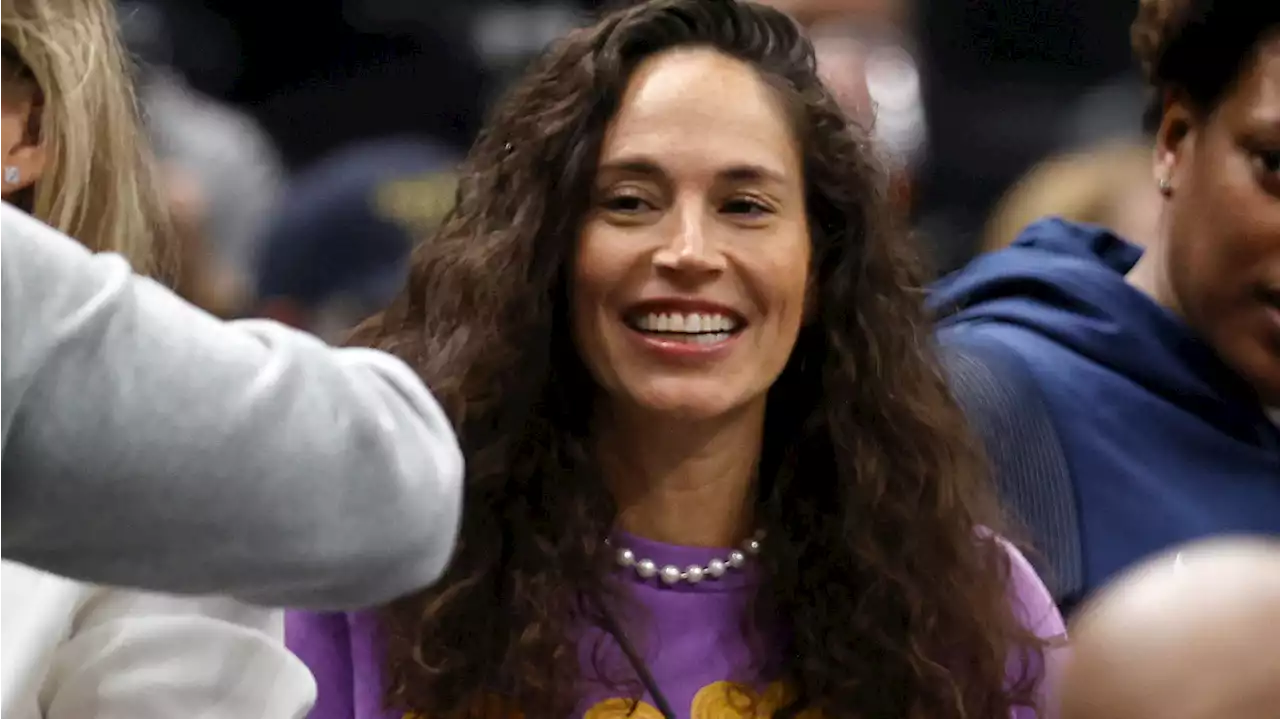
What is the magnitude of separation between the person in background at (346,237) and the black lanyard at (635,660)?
1180mm

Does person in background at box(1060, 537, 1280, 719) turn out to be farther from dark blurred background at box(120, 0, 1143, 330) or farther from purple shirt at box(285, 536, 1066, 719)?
dark blurred background at box(120, 0, 1143, 330)

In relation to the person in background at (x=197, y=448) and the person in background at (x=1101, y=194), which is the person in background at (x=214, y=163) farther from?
the person in background at (x=197, y=448)

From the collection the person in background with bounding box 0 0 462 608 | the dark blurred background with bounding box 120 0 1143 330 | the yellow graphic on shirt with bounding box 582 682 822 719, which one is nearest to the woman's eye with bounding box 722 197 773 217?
the yellow graphic on shirt with bounding box 582 682 822 719

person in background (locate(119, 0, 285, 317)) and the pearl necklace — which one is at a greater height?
the pearl necklace

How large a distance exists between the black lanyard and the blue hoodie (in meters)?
0.41

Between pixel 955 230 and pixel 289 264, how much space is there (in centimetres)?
107

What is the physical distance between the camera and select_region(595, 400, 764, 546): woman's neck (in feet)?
5.04

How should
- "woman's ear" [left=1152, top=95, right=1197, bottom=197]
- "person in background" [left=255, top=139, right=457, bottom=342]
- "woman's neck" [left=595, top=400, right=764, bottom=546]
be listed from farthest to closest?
"person in background" [left=255, top=139, right=457, bottom=342], "woman's ear" [left=1152, top=95, right=1197, bottom=197], "woman's neck" [left=595, top=400, right=764, bottom=546]

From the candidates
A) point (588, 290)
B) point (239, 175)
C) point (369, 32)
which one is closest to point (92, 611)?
point (588, 290)

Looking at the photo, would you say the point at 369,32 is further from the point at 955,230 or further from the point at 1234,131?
the point at 1234,131

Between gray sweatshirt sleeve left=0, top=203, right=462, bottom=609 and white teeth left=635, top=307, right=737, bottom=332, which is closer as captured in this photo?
gray sweatshirt sleeve left=0, top=203, right=462, bottom=609

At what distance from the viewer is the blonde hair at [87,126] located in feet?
3.75

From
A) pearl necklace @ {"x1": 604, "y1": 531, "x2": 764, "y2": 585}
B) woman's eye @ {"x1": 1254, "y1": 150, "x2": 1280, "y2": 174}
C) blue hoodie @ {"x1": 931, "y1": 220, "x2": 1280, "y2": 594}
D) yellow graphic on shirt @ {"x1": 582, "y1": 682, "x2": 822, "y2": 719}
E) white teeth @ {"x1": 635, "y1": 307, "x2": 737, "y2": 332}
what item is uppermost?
woman's eye @ {"x1": 1254, "y1": 150, "x2": 1280, "y2": 174}

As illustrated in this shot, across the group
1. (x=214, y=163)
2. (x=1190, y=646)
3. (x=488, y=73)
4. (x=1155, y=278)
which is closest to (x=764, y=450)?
(x=1155, y=278)
